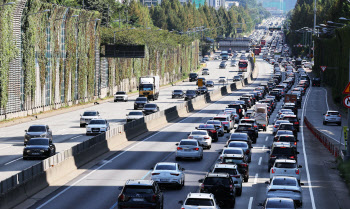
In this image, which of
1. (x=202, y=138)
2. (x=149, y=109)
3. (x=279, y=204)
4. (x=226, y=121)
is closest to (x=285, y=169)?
(x=279, y=204)

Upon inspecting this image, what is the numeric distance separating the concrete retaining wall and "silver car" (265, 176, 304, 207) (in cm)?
1053

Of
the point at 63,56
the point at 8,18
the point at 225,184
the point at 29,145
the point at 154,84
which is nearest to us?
the point at 225,184

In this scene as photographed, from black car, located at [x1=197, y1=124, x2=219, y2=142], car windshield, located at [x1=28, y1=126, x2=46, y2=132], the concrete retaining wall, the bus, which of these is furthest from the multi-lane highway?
the bus

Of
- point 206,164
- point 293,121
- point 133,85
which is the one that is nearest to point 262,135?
point 293,121

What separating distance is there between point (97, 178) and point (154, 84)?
67.5 metres

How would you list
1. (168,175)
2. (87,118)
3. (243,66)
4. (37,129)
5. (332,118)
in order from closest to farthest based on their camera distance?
(168,175), (37,129), (87,118), (332,118), (243,66)

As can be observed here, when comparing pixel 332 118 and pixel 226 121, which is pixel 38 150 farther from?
pixel 332 118

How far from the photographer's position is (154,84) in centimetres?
10462

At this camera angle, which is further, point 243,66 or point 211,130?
point 243,66

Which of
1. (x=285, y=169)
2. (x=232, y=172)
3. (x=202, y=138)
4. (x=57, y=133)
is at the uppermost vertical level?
(x=232, y=172)

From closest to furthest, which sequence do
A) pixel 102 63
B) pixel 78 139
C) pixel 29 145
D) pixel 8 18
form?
pixel 29 145 < pixel 78 139 < pixel 8 18 < pixel 102 63

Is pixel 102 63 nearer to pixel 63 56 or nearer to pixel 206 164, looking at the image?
pixel 63 56

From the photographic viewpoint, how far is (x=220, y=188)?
1169 inches

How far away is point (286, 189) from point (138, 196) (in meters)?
6.97
